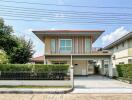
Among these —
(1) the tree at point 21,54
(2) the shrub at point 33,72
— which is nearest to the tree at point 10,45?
(1) the tree at point 21,54

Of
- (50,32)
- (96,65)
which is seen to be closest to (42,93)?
(50,32)

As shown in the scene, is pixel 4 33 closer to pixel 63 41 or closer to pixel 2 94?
pixel 63 41

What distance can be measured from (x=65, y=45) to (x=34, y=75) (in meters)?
10.7

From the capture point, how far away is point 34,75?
1889 cm

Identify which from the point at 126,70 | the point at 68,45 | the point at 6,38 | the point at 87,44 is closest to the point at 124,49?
the point at 87,44

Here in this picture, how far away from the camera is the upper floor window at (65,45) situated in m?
28.7

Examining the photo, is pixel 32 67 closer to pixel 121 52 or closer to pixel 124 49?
pixel 124 49

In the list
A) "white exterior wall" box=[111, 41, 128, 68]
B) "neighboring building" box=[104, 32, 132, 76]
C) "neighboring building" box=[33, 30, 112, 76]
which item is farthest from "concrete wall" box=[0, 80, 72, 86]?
"white exterior wall" box=[111, 41, 128, 68]

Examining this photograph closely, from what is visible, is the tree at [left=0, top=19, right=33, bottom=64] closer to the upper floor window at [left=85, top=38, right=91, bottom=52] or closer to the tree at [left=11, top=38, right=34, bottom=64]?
the tree at [left=11, top=38, right=34, bottom=64]

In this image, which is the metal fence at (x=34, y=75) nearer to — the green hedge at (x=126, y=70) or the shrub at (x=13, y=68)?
the shrub at (x=13, y=68)

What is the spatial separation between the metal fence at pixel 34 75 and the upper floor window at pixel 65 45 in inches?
394

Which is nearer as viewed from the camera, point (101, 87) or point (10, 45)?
point (101, 87)

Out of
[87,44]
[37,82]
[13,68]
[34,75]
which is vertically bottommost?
[37,82]

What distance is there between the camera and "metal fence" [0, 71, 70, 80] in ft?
60.8
